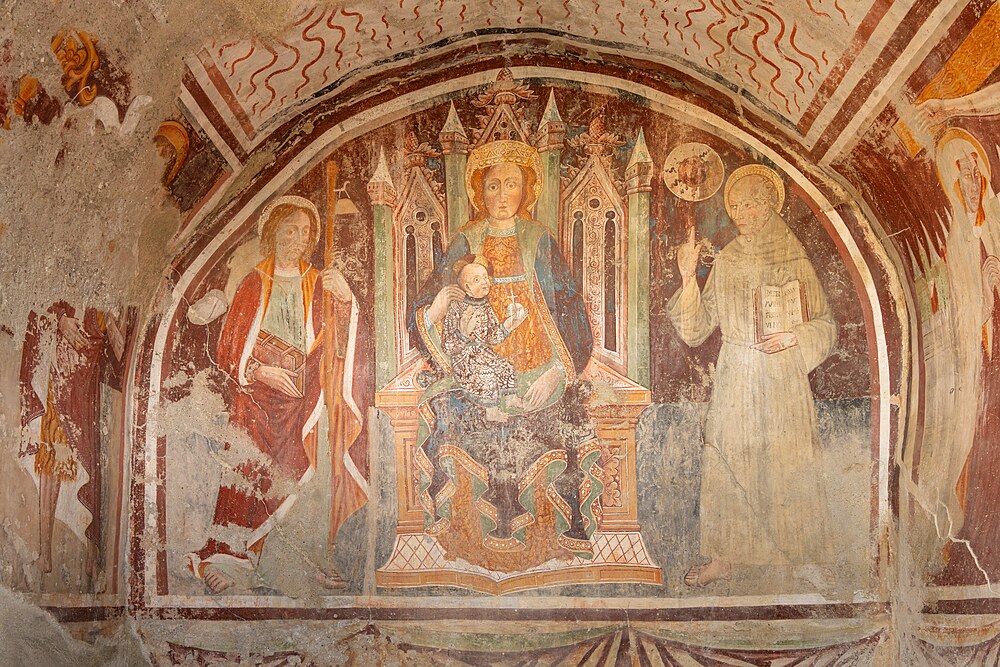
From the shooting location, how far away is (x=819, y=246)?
5707 mm

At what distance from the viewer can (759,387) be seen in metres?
5.68

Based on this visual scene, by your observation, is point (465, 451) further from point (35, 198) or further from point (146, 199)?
point (35, 198)

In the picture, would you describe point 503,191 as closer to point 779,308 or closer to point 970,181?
point 779,308

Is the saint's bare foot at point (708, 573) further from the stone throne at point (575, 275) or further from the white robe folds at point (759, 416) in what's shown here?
the stone throne at point (575, 275)

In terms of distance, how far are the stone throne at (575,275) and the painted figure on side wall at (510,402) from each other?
7cm

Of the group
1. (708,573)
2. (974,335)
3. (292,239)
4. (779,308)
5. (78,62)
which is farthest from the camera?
(292,239)

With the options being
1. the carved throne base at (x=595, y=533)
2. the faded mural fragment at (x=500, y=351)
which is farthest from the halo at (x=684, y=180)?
the carved throne base at (x=595, y=533)

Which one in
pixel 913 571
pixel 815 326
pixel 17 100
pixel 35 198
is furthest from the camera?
pixel 815 326

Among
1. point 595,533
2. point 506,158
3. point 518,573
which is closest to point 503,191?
point 506,158

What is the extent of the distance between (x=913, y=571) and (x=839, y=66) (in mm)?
2465

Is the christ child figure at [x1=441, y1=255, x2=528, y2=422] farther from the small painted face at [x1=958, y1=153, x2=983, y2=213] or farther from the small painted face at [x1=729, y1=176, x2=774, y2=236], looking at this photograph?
the small painted face at [x1=958, y1=153, x2=983, y2=213]

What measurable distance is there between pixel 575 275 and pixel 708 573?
68.6 inches

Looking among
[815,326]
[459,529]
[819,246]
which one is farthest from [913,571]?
[459,529]

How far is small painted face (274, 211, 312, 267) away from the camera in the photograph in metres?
6.06
